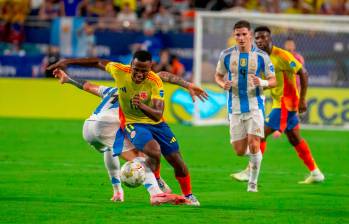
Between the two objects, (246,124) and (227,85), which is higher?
(227,85)

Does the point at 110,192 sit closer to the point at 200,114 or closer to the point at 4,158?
the point at 4,158

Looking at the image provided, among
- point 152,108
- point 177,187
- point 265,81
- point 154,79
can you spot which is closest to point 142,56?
point 154,79

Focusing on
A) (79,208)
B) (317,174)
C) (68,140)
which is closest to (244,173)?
(317,174)

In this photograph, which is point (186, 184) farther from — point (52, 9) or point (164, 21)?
point (52, 9)

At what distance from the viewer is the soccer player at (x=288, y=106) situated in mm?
14914

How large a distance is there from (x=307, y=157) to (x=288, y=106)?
83 cm

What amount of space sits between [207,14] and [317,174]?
10.4 meters

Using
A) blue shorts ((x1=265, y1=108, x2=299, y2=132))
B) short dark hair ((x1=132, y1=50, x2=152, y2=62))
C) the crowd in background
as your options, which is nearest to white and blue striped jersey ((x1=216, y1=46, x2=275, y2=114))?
blue shorts ((x1=265, y1=108, x2=299, y2=132))

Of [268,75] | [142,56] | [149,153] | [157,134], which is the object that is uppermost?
[142,56]

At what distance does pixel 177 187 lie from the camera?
A: 13.7 m

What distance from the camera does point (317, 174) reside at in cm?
1496

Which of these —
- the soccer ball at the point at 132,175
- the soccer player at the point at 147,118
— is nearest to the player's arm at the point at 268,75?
the soccer player at the point at 147,118

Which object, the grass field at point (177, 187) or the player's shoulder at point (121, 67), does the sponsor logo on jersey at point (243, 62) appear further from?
the player's shoulder at point (121, 67)

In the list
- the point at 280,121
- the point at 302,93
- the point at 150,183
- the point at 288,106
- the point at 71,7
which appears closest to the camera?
the point at 150,183
